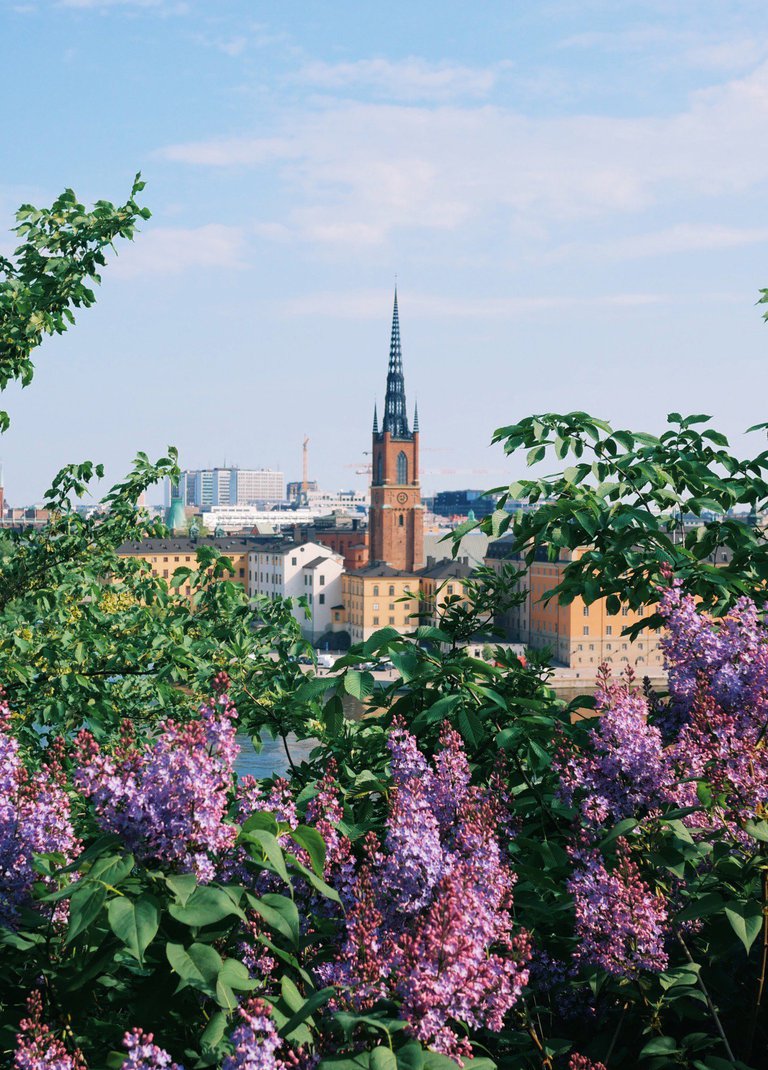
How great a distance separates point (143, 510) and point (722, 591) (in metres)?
5.82

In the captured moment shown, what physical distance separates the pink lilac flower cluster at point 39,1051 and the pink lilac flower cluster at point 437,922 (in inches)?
21.5

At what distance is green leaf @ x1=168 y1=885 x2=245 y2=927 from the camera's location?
232 centimetres

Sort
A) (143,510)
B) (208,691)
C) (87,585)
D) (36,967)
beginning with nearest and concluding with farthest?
(36,967) → (208,691) → (87,585) → (143,510)

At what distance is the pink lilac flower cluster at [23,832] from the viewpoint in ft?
8.89

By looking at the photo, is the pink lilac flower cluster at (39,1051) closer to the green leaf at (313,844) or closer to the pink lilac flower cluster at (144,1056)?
the pink lilac flower cluster at (144,1056)

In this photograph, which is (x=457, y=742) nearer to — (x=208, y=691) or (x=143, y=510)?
(x=208, y=691)

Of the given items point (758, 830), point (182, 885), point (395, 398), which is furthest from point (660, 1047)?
point (395, 398)

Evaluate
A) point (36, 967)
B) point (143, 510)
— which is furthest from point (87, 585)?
point (36, 967)

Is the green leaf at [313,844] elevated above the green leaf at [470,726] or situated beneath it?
situated beneath

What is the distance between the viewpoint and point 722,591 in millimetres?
4316

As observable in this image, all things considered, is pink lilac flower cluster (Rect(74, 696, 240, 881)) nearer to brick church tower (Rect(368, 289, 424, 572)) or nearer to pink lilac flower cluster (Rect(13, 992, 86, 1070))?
pink lilac flower cluster (Rect(13, 992, 86, 1070))

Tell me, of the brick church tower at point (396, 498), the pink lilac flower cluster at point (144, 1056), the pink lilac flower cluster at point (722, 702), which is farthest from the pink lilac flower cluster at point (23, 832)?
the brick church tower at point (396, 498)

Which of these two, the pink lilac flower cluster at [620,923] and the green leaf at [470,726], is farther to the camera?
the green leaf at [470,726]

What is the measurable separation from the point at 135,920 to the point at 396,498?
122m
